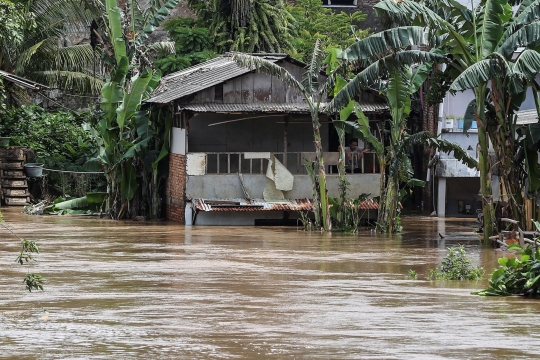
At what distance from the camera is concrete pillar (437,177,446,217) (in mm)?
27109

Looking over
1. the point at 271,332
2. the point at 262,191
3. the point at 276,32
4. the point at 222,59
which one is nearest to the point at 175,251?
the point at 262,191

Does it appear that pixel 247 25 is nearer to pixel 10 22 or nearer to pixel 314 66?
pixel 10 22

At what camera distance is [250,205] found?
76.2ft

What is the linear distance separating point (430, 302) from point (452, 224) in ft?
44.7

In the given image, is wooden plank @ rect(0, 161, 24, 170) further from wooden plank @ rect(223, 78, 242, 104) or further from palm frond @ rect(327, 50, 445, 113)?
palm frond @ rect(327, 50, 445, 113)

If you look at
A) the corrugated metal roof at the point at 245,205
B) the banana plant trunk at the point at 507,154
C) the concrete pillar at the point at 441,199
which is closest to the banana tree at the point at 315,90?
the corrugated metal roof at the point at 245,205

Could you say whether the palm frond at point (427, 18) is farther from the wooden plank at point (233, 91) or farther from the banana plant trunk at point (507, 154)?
the wooden plank at point (233, 91)

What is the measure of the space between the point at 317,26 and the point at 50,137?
9.25m

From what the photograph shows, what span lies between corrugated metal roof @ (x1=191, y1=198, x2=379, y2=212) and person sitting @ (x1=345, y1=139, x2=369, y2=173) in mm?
1200

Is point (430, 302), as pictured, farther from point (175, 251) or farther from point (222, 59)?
point (222, 59)

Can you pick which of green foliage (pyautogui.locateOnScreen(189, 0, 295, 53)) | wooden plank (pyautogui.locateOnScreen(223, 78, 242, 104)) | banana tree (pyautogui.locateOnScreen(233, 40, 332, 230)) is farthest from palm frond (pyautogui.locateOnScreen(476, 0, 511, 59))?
green foliage (pyautogui.locateOnScreen(189, 0, 295, 53))

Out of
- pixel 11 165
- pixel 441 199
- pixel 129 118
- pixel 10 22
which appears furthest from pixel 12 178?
pixel 441 199

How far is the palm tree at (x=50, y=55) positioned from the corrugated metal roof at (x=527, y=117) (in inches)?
494

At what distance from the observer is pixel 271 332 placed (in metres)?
9.46
